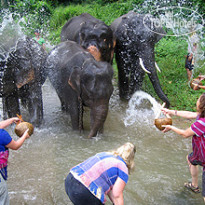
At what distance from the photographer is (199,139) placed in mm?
2766

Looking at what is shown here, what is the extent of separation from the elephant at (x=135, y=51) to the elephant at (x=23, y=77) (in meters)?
2.05

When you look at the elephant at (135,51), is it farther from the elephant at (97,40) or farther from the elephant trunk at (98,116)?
the elephant trunk at (98,116)

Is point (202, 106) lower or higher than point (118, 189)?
higher

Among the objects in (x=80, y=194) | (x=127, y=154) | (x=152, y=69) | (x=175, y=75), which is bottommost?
(x=175, y=75)

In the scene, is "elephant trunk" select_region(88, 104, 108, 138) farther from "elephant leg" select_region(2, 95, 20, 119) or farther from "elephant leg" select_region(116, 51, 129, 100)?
"elephant leg" select_region(116, 51, 129, 100)

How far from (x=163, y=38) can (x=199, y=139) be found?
8026 millimetres

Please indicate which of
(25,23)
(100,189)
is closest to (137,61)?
(100,189)

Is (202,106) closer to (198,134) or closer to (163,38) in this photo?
(198,134)

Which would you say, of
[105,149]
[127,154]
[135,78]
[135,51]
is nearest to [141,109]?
[135,78]

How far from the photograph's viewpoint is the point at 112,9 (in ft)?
44.0

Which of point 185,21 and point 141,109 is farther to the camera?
point 185,21

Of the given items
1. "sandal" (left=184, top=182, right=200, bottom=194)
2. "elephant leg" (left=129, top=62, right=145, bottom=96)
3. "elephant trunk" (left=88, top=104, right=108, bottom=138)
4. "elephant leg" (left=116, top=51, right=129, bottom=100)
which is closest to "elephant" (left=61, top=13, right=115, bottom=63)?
"elephant leg" (left=116, top=51, right=129, bottom=100)

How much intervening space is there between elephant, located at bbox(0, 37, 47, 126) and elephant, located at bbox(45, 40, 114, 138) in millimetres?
458

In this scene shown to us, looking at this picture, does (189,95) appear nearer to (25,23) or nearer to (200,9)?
(200,9)
